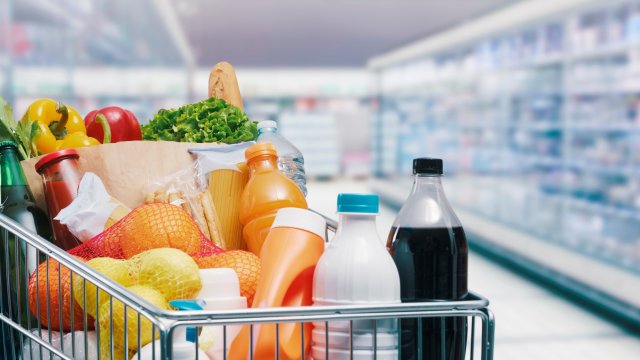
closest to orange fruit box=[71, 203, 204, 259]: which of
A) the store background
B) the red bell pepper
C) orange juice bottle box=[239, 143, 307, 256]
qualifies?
orange juice bottle box=[239, 143, 307, 256]

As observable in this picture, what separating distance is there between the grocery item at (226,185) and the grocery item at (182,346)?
0.37 metres

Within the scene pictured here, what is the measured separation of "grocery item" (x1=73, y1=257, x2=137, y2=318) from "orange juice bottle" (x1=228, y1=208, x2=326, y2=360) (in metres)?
0.17

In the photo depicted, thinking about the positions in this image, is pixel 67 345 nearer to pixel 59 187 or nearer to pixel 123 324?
pixel 123 324

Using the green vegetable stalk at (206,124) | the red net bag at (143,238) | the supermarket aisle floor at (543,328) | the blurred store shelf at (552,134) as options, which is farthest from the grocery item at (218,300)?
the blurred store shelf at (552,134)

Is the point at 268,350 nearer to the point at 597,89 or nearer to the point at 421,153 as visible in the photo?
the point at 597,89

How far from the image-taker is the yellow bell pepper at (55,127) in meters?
1.23

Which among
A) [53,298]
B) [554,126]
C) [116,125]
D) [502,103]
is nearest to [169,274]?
[53,298]

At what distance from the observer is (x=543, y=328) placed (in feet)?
14.4

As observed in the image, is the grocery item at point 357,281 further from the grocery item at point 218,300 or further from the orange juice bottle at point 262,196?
the orange juice bottle at point 262,196

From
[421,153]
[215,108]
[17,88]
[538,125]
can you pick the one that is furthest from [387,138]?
[215,108]

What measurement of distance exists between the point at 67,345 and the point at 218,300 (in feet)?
0.69

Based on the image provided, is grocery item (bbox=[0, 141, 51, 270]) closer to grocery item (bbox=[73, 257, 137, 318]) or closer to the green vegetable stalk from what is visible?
grocery item (bbox=[73, 257, 137, 318])

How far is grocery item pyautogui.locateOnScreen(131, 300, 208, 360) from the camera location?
779 millimetres

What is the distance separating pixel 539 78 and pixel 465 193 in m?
2.40
